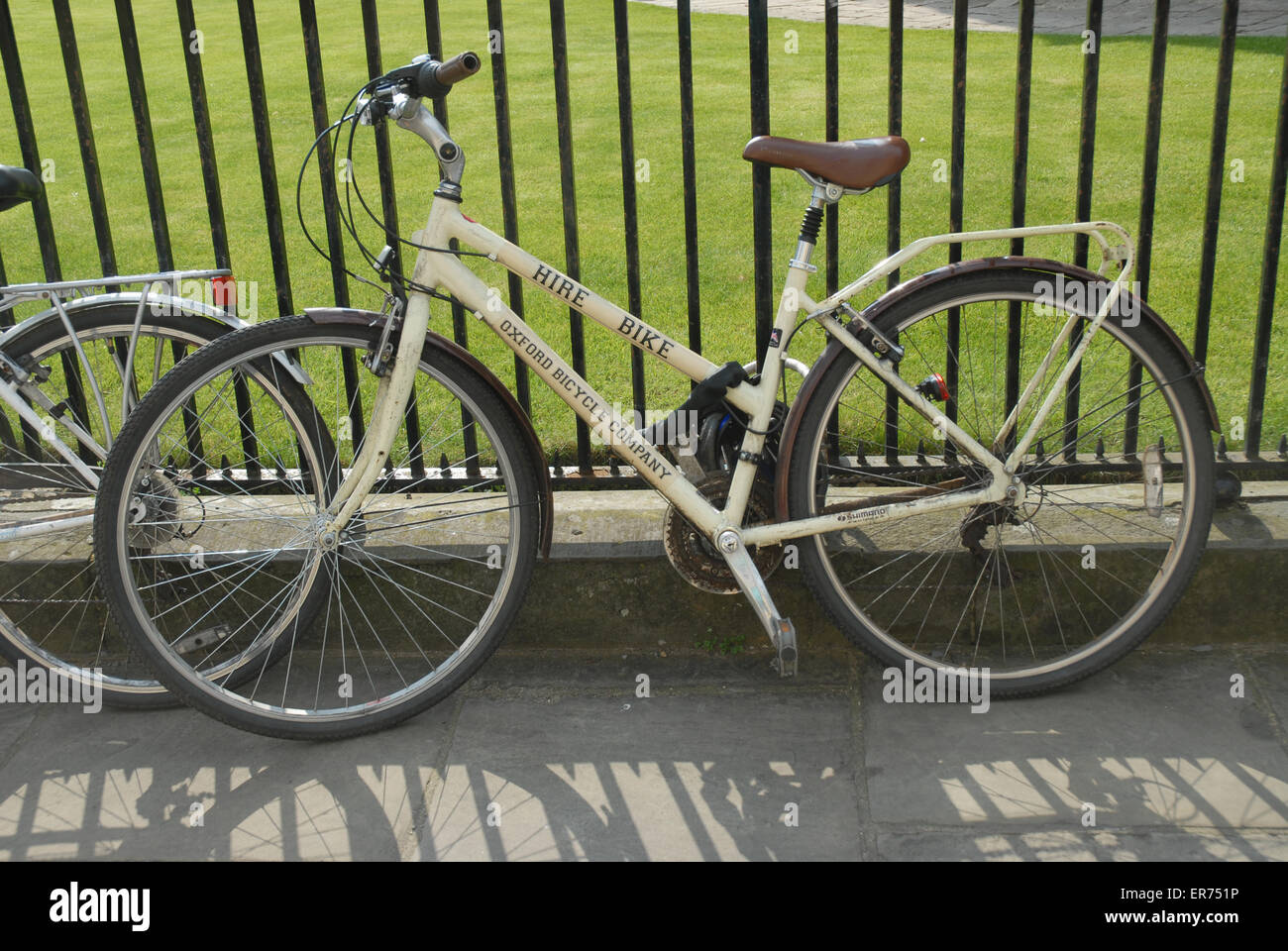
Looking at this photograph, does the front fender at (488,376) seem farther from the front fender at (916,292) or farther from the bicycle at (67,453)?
the front fender at (916,292)

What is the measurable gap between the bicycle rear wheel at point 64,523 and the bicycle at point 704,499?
20cm

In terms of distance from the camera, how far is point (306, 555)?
11.5 ft

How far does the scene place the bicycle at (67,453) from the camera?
3434mm

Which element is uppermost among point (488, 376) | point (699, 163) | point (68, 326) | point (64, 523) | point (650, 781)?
point (68, 326)

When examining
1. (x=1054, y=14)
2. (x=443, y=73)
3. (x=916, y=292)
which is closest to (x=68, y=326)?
(x=443, y=73)

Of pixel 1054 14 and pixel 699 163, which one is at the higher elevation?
pixel 1054 14

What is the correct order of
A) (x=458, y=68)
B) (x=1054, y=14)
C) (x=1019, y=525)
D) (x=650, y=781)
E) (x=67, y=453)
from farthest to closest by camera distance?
1. (x=1054, y=14)
2. (x=1019, y=525)
3. (x=67, y=453)
4. (x=650, y=781)
5. (x=458, y=68)

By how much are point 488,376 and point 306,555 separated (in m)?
0.77

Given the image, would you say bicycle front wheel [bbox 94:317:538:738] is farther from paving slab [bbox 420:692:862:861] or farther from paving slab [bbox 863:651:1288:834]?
paving slab [bbox 863:651:1288:834]

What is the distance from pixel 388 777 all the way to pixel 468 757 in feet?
0.71

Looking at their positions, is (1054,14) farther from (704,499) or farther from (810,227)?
(704,499)

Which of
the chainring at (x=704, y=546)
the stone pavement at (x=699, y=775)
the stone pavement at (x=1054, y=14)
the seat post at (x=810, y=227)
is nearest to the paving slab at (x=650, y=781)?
the stone pavement at (x=699, y=775)

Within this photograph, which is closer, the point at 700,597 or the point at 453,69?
the point at 453,69
